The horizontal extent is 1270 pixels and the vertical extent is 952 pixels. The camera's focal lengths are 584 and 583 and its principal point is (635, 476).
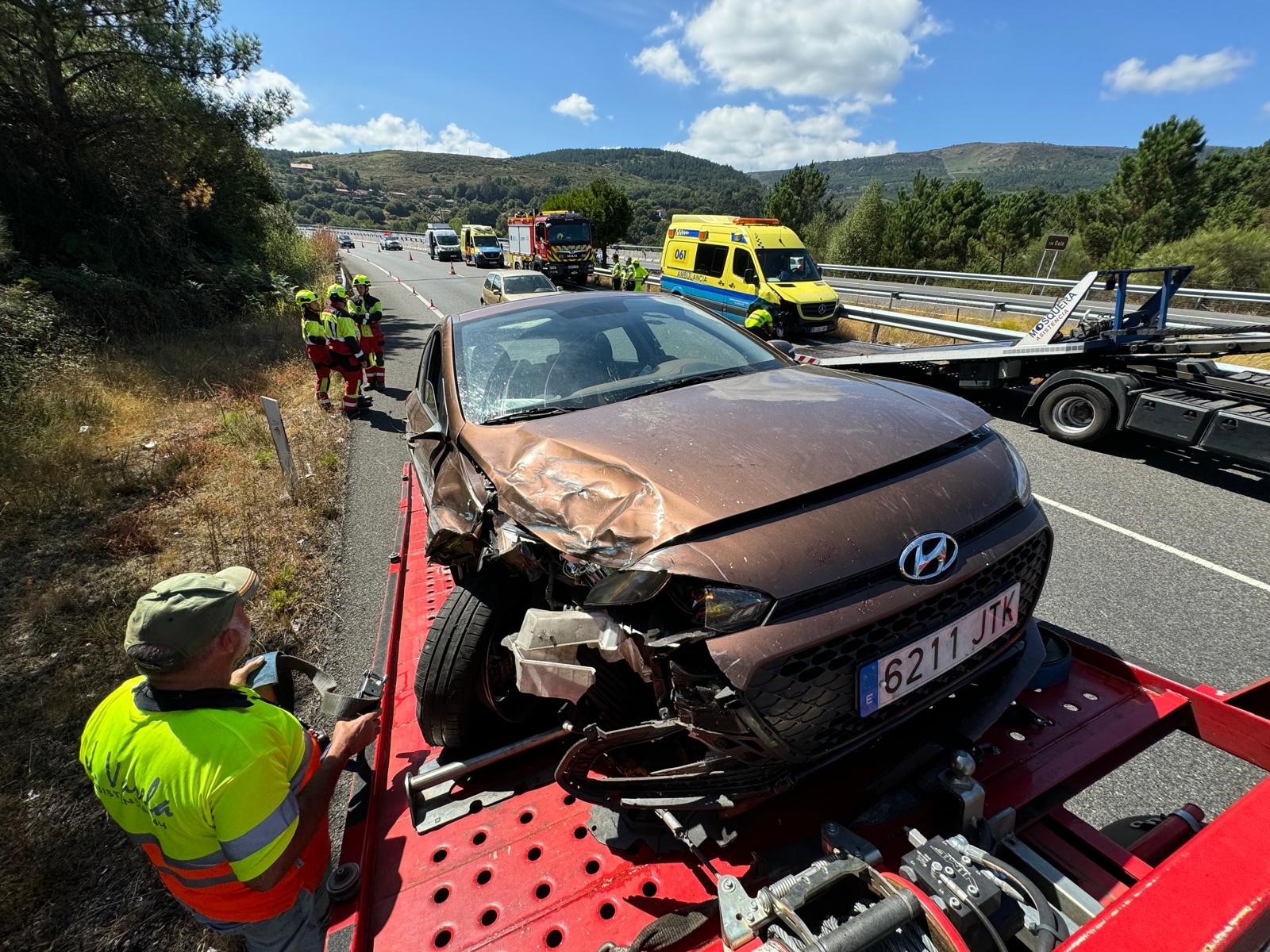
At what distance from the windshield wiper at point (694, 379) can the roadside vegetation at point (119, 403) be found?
265 cm

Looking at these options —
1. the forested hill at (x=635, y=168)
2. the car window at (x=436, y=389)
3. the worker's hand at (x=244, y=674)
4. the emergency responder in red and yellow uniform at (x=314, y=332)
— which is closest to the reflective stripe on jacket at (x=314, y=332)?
the emergency responder in red and yellow uniform at (x=314, y=332)

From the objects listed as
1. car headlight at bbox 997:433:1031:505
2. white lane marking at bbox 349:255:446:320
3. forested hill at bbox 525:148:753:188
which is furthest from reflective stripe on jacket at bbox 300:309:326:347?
forested hill at bbox 525:148:753:188

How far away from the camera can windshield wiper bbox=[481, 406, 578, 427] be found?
235 cm

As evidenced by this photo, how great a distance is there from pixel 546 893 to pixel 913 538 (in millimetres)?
1470

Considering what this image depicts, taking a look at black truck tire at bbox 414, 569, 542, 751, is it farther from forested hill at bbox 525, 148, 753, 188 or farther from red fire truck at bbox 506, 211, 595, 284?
forested hill at bbox 525, 148, 753, 188

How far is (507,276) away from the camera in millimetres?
15922

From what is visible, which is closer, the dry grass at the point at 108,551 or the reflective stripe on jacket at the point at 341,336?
the dry grass at the point at 108,551

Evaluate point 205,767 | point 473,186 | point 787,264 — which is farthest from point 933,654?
point 473,186

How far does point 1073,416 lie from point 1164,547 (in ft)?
9.43

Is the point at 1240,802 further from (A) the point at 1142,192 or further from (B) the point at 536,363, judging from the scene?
(A) the point at 1142,192

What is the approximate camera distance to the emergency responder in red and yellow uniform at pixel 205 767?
1.42m

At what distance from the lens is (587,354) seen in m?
2.76

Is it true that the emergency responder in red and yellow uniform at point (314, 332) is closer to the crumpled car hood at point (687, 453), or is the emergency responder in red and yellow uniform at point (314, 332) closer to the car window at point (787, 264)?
the crumpled car hood at point (687, 453)

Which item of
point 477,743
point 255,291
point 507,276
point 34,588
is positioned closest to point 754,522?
point 477,743
